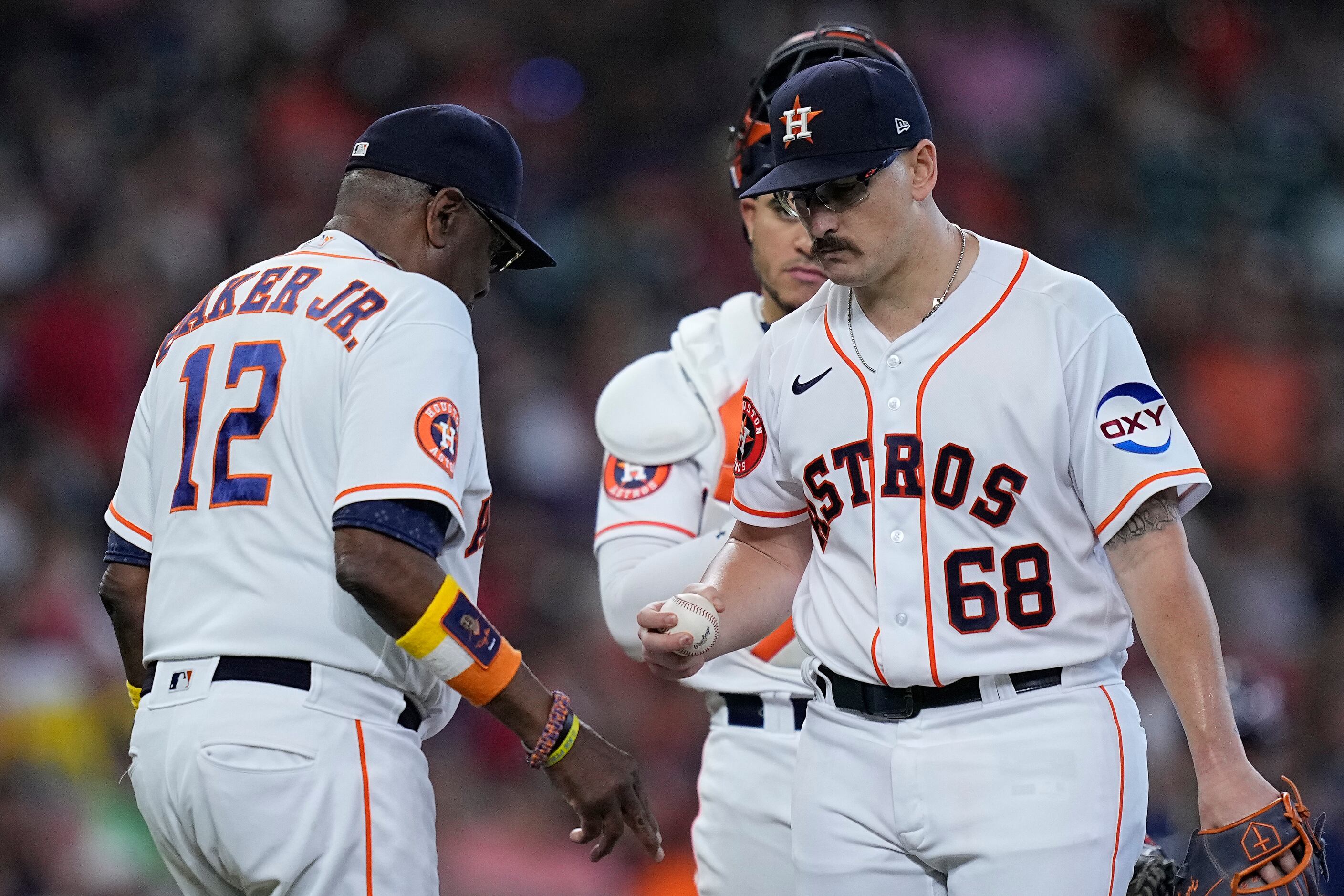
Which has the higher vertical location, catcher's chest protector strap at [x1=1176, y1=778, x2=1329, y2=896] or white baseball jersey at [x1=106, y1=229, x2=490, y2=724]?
white baseball jersey at [x1=106, y1=229, x2=490, y2=724]

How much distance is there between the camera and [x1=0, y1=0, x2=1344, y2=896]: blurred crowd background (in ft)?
21.9

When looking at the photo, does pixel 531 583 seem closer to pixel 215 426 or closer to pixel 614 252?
pixel 614 252

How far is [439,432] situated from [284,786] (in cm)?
72

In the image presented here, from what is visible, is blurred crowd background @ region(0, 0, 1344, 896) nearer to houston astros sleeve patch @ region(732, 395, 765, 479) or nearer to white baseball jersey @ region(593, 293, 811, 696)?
white baseball jersey @ region(593, 293, 811, 696)

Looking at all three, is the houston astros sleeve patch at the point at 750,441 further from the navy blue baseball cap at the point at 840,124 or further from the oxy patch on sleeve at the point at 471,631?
the oxy patch on sleeve at the point at 471,631

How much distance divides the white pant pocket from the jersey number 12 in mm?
463

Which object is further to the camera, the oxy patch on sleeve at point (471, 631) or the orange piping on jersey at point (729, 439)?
the orange piping on jersey at point (729, 439)

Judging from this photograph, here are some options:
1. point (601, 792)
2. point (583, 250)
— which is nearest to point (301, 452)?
point (601, 792)

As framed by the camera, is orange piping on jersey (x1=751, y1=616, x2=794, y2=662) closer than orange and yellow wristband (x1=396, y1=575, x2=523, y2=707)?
No

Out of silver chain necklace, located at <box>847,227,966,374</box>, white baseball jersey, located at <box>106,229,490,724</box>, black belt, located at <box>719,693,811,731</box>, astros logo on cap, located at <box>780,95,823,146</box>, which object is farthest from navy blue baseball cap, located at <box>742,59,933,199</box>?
black belt, located at <box>719,693,811,731</box>

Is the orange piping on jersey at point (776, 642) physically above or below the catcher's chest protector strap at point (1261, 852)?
above

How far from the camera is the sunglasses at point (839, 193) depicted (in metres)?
2.77

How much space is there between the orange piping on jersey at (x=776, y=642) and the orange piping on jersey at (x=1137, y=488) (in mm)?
1109

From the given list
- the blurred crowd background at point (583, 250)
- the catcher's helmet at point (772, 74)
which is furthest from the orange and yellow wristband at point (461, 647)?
the blurred crowd background at point (583, 250)
